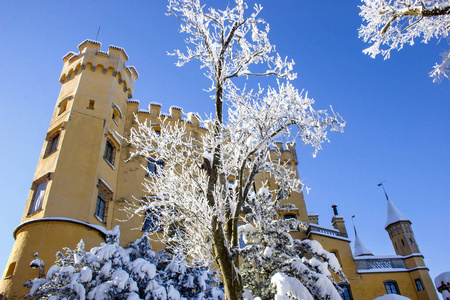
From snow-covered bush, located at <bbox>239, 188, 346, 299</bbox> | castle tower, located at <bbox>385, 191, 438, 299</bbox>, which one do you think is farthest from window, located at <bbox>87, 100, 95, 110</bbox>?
castle tower, located at <bbox>385, 191, 438, 299</bbox>

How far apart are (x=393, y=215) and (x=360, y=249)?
15.3ft

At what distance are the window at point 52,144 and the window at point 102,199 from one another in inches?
99.8

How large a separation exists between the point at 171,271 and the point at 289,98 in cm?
653

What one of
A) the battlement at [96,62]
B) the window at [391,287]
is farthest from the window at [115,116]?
the window at [391,287]

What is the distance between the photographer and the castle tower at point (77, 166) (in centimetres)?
1211

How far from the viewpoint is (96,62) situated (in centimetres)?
1802

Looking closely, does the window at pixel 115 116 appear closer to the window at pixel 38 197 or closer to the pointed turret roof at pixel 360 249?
the window at pixel 38 197

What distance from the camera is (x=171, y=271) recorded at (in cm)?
1100

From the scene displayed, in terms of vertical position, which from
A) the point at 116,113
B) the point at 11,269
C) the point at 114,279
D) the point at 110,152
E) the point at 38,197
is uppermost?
the point at 116,113

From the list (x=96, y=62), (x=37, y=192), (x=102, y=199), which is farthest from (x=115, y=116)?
(x=37, y=192)

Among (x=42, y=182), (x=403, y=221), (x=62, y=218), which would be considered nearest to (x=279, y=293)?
(x=62, y=218)

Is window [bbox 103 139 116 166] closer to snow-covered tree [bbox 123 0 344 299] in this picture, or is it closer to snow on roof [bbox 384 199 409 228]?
snow-covered tree [bbox 123 0 344 299]

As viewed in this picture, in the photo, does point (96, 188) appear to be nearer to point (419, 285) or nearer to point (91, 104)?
point (91, 104)

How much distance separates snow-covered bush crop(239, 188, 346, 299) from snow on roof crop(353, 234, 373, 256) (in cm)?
1762
